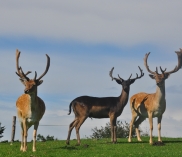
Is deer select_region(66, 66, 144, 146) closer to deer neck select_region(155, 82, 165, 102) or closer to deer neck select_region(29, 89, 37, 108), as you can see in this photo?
deer neck select_region(155, 82, 165, 102)

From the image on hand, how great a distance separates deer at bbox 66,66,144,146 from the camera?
2017cm

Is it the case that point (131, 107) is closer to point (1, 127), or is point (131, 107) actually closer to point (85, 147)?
point (85, 147)

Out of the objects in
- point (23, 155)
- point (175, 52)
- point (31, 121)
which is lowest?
point (23, 155)

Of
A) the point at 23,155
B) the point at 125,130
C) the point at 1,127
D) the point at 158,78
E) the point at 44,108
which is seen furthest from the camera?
the point at 125,130

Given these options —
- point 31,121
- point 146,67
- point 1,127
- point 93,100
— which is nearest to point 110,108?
point 93,100

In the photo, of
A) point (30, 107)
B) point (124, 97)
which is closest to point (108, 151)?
point (30, 107)

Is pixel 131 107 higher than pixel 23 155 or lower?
higher

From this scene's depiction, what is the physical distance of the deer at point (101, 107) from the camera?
20.2 m

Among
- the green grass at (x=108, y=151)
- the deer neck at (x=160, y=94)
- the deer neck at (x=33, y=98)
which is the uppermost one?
the deer neck at (x=160, y=94)

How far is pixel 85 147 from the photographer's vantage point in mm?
17969

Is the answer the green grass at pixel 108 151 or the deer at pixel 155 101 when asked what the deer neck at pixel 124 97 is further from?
the green grass at pixel 108 151

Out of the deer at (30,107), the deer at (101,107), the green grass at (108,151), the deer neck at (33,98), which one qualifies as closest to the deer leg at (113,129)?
the deer at (101,107)

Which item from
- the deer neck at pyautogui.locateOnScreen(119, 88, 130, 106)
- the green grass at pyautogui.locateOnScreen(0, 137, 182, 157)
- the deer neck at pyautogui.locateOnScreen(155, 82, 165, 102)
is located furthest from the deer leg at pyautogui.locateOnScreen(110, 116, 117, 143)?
the deer neck at pyautogui.locateOnScreen(155, 82, 165, 102)

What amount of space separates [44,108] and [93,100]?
3.75m
